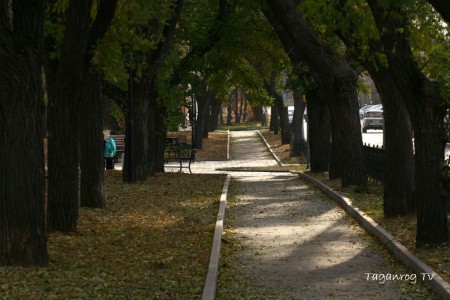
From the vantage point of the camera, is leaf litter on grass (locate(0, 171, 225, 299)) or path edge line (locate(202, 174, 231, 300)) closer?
path edge line (locate(202, 174, 231, 300))

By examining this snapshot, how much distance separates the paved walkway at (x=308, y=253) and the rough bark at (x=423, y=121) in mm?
707

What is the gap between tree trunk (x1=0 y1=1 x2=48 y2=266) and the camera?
1090 centimetres

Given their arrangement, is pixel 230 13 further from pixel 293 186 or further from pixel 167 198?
pixel 167 198

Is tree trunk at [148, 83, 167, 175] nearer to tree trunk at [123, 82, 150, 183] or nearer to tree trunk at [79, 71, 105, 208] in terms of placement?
tree trunk at [123, 82, 150, 183]

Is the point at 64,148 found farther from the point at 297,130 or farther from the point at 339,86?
the point at 297,130

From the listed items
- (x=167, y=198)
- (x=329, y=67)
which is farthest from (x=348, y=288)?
(x=329, y=67)

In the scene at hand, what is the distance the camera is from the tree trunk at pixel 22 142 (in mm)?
10898

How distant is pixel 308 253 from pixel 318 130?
19.0 meters

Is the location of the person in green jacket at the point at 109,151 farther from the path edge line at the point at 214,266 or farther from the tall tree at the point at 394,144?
the tall tree at the point at 394,144

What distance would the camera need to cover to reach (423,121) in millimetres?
12898

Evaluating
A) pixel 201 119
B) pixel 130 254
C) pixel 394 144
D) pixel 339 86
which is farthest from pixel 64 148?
pixel 201 119

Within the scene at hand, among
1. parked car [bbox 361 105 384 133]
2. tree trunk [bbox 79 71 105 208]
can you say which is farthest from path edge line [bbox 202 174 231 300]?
parked car [bbox 361 105 384 133]

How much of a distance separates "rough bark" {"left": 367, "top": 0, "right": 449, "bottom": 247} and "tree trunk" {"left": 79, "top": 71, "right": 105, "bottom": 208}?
7.40m

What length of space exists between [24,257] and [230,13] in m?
22.4
